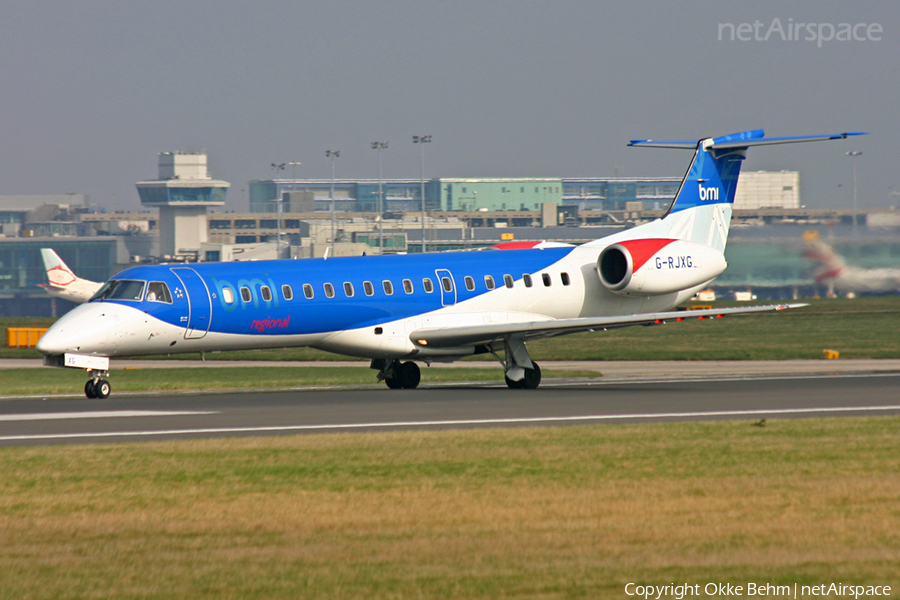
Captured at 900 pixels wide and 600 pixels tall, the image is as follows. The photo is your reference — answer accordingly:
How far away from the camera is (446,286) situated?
2814 cm

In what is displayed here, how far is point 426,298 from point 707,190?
375 inches

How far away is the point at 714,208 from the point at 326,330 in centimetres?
1239

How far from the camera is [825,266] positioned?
5522cm

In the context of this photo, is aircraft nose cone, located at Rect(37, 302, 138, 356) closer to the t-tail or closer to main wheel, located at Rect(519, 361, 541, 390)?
main wheel, located at Rect(519, 361, 541, 390)

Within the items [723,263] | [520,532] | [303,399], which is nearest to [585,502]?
[520,532]

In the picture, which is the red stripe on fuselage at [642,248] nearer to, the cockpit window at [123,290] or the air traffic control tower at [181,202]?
the cockpit window at [123,290]

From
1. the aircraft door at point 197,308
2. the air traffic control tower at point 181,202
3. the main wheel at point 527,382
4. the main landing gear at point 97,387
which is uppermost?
the air traffic control tower at point 181,202

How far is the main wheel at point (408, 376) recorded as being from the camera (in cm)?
2930

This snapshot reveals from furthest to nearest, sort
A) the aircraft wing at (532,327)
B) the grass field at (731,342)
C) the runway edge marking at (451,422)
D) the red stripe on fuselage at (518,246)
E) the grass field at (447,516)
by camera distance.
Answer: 1. the grass field at (731,342)
2. the red stripe on fuselage at (518,246)
3. the aircraft wing at (532,327)
4. the runway edge marking at (451,422)
5. the grass field at (447,516)

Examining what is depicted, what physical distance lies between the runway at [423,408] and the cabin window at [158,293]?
2301 mm

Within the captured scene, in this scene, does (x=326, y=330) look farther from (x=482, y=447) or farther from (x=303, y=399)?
(x=482, y=447)

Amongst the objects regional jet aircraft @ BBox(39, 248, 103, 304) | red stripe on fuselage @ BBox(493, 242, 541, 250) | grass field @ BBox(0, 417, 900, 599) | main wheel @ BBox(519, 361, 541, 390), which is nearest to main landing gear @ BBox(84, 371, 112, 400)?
grass field @ BBox(0, 417, 900, 599)

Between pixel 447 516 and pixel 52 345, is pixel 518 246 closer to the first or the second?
pixel 52 345

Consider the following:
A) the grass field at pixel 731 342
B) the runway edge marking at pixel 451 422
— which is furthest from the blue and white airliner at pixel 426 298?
the grass field at pixel 731 342
